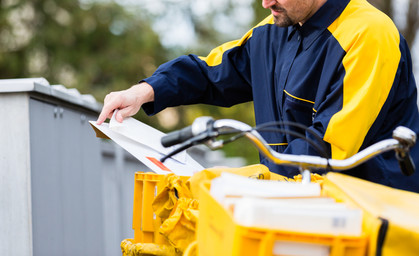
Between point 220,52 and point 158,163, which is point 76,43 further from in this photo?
point 158,163

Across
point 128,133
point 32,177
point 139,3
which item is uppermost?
point 139,3

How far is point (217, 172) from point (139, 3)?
11466mm

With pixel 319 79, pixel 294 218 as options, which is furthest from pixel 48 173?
pixel 294 218

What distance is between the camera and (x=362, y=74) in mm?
2352

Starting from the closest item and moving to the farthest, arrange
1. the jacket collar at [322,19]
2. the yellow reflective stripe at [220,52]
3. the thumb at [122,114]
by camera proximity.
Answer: the thumb at [122,114] → the jacket collar at [322,19] → the yellow reflective stripe at [220,52]

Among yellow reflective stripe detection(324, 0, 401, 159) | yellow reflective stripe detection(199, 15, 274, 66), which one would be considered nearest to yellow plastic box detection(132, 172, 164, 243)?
yellow reflective stripe detection(324, 0, 401, 159)

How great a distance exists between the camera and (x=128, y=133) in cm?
241

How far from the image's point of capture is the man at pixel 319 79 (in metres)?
2.31

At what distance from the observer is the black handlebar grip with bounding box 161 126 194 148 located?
1.68 metres

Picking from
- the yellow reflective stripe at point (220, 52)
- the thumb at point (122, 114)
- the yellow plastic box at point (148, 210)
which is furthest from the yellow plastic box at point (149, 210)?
the yellow reflective stripe at point (220, 52)

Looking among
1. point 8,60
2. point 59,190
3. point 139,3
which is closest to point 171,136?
point 59,190

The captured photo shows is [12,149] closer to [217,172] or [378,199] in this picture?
[217,172]

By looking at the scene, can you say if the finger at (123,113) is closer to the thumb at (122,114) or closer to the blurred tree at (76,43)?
the thumb at (122,114)

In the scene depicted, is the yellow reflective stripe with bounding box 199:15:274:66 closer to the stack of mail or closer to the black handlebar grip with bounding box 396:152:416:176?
the black handlebar grip with bounding box 396:152:416:176
